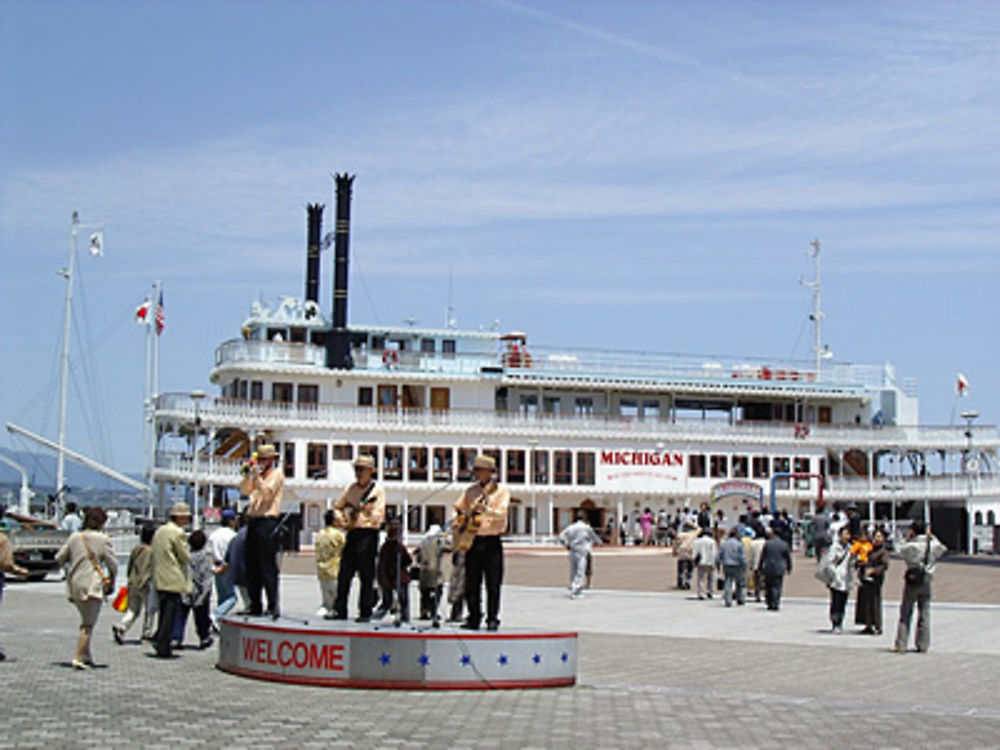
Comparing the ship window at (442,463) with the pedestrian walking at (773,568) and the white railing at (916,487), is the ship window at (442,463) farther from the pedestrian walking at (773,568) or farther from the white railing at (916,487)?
the pedestrian walking at (773,568)

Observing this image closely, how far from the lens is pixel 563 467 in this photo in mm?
53844

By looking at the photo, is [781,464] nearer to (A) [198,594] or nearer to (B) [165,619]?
(A) [198,594]

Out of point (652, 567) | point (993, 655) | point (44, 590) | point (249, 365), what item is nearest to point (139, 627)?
point (44, 590)

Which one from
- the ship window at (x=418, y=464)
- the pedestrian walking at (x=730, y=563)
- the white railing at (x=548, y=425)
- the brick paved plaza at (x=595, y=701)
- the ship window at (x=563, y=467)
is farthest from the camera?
the ship window at (x=563, y=467)

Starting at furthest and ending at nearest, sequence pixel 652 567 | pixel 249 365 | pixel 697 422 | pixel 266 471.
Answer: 1. pixel 697 422
2. pixel 249 365
3. pixel 652 567
4. pixel 266 471

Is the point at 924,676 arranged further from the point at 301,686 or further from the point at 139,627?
the point at 139,627

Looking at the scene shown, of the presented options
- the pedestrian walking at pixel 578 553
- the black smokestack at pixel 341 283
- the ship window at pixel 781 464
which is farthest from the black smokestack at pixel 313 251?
the pedestrian walking at pixel 578 553

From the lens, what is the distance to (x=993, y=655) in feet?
53.9

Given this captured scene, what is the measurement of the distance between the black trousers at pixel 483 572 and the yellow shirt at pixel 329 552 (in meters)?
5.24

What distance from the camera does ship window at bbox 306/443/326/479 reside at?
5012 centimetres

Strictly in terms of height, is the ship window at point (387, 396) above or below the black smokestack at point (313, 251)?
below

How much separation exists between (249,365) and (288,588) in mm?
23106

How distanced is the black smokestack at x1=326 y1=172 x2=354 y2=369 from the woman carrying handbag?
38.0m

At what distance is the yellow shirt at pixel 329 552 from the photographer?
59.0 ft
